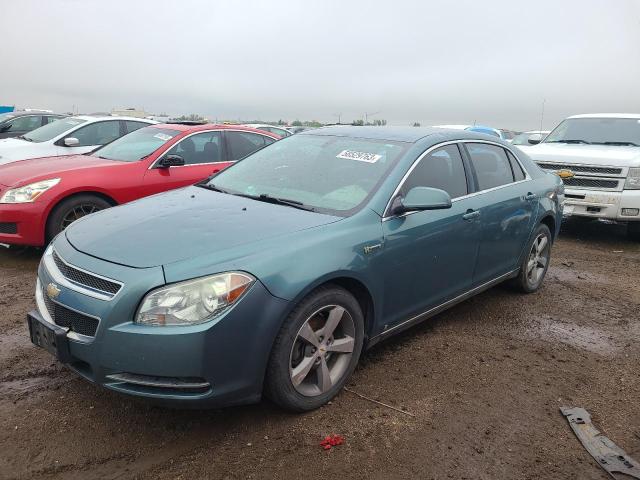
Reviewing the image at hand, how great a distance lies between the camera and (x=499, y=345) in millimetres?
4141

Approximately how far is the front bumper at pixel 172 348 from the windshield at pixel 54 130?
798cm

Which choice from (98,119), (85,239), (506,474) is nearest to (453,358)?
(506,474)

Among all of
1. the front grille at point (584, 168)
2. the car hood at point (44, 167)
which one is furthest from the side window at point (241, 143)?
the front grille at point (584, 168)

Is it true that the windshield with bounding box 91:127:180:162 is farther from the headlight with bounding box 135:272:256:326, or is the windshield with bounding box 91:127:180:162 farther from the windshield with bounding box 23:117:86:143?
the headlight with bounding box 135:272:256:326

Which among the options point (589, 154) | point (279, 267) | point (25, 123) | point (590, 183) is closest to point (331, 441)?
point (279, 267)

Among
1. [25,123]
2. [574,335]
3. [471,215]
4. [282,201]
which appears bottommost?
[574,335]

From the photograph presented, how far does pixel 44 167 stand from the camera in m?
6.11

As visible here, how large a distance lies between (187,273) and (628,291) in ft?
16.2

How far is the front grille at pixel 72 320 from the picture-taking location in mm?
2615

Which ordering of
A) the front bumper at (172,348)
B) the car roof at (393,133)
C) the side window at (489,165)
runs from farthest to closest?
the side window at (489,165) < the car roof at (393,133) < the front bumper at (172,348)

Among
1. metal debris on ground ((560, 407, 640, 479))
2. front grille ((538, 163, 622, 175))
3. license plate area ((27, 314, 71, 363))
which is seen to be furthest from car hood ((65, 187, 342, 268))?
front grille ((538, 163, 622, 175))

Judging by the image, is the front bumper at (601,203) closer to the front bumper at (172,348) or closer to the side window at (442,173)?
the side window at (442,173)

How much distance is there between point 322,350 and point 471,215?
1.70 metres

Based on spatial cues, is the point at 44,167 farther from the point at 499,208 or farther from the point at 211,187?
the point at 499,208
